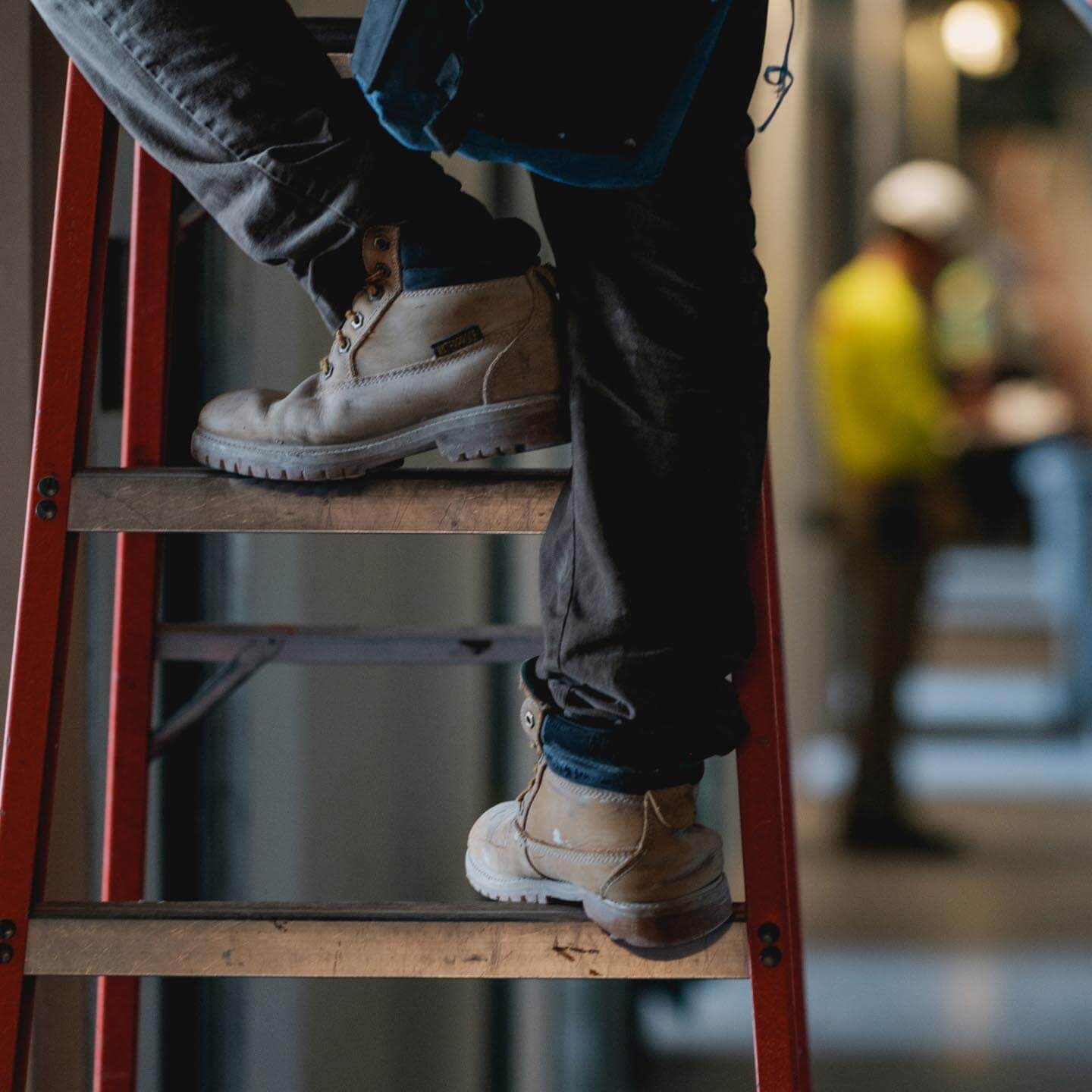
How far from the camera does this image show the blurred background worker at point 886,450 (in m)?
4.27

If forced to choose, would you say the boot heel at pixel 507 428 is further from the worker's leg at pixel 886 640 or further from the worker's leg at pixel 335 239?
the worker's leg at pixel 886 640

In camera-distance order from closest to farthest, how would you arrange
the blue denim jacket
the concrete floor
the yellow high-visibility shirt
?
the blue denim jacket, the concrete floor, the yellow high-visibility shirt

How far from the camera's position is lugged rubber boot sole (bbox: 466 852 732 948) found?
923mm

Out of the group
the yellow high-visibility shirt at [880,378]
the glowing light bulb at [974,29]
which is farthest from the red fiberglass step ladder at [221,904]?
the glowing light bulb at [974,29]

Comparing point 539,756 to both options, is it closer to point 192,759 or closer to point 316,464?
point 316,464

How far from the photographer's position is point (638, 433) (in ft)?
3.03

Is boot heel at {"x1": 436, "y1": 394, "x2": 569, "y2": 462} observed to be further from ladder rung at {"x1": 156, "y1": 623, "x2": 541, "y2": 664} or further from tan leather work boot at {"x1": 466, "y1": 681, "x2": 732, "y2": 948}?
ladder rung at {"x1": 156, "y1": 623, "x2": 541, "y2": 664}

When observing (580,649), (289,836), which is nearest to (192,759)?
(289,836)

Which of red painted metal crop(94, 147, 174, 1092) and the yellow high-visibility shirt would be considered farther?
the yellow high-visibility shirt

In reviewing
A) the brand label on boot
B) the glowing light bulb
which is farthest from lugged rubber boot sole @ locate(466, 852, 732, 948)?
the glowing light bulb

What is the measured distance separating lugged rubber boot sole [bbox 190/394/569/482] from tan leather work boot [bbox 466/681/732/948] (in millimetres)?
172

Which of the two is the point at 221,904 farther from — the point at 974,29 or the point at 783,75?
the point at 974,29

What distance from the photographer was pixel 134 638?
1.31 m

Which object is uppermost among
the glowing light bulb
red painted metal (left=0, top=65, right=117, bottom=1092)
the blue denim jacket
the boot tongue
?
the glowing light bulb
